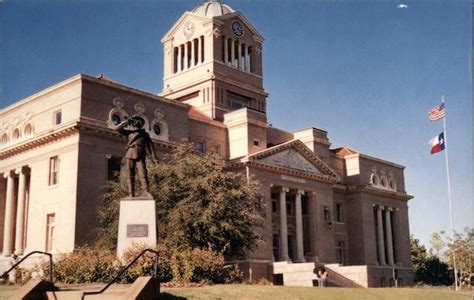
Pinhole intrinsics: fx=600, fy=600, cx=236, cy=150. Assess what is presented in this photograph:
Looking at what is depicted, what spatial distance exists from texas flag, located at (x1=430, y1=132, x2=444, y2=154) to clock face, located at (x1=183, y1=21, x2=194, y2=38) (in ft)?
109

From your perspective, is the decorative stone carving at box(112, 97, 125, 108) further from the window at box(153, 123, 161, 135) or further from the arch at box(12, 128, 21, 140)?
the arch at box(12, 128, 21, 140)

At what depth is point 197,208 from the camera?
33844 mm

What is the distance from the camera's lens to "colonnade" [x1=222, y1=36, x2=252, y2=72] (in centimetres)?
6506

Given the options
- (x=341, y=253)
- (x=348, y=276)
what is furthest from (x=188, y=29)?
(x=348, y=276)

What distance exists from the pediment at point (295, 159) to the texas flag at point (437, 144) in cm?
1424

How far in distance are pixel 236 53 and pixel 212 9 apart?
222 inches

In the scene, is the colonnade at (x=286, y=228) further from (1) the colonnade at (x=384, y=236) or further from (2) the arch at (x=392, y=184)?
(2) the arch at (x=392, y=184)

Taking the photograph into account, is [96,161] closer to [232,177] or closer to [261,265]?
[232,177]

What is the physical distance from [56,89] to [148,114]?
22.5 feet

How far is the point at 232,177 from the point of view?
37312 millimetres

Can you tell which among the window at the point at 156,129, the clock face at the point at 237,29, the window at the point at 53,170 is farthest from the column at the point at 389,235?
the window at the point at 53,170

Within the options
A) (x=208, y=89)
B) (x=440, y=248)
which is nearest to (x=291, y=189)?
(x=208, y=89)

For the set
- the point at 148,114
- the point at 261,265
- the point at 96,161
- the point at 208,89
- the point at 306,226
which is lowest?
the point at 261,265

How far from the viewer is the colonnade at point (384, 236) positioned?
6531 cm
